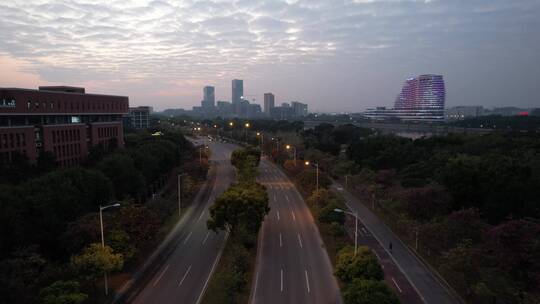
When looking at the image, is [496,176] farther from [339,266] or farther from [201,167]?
[201,167]

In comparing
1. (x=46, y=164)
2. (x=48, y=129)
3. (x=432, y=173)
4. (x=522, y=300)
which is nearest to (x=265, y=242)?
(x=522, y=300)

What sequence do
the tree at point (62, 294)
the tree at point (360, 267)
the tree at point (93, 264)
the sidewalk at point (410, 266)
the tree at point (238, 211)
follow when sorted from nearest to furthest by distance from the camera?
the tree at point (62, 294)
the tree at point (360, 267)
the tree at point (93, 264)
the sidewalk at point (410, 266)
the tree at point (238, 211)

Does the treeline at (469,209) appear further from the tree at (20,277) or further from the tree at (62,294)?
the tree at (20,277)

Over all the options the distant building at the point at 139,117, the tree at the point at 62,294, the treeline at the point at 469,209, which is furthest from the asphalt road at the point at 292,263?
the distant building at the point at 139,117

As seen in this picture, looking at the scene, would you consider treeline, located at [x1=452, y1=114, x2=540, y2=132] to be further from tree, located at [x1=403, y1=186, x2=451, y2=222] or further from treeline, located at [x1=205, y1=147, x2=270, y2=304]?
treeline, located at [x1=205, y1=147, x2=270, y2=304]

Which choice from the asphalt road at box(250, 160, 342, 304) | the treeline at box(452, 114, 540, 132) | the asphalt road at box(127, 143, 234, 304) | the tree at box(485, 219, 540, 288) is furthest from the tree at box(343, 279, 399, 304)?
the treeline at box(452, 114, 540, 132)

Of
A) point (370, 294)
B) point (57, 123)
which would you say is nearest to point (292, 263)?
point (370, 294)
